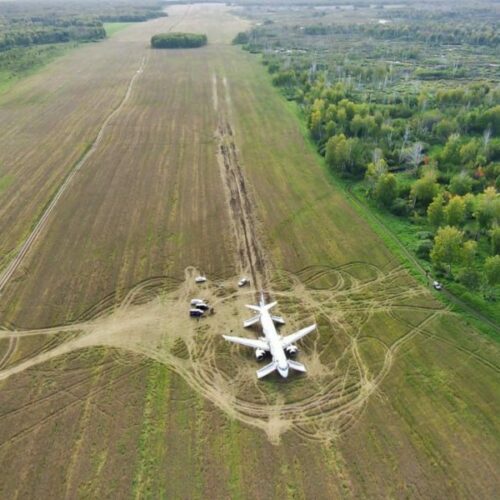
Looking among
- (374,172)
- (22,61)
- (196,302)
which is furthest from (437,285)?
(22,61)

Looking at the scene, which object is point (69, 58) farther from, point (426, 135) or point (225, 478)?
point (225, 478)

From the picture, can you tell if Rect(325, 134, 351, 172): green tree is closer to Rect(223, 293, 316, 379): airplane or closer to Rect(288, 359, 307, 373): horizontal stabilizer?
Rect(223, 293, 316, 379): airplane

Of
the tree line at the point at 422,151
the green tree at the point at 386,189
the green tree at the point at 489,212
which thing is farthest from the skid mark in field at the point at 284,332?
the green tree at the point at 386,189

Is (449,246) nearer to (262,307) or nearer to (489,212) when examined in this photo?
(489,212)

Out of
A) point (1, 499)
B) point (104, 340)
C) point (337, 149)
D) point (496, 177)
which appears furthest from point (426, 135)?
point (1, 499)

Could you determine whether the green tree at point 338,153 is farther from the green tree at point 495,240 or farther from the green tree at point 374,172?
the green tree at point 495,240

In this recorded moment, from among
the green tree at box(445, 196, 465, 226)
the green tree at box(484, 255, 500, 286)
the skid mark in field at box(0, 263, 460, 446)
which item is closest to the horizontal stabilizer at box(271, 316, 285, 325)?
the skid mark in field at box(0, 263, 460, 446)

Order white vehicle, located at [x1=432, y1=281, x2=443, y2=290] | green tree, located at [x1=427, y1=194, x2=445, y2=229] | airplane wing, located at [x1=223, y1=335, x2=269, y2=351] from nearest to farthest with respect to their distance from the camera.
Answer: airplane wing, located at [x1=223, y1=335, x2=269, y2=351] < white vehicle, located at [x1=432, y1=281, x2=443, y2=290] < green tree, located at [x1=427, y1=194, x2=445, y2=229]
